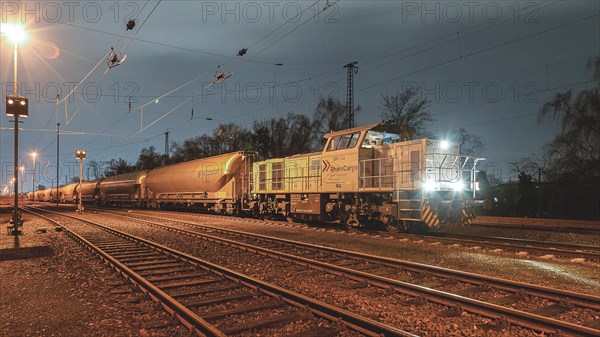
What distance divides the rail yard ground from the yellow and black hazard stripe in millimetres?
1058

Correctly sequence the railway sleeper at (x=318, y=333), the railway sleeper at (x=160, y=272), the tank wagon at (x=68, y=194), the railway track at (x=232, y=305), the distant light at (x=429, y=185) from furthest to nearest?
the tank wagon at (x=68, y=194) → the distant light at (x=429, y=185) → the railway sleeper at (x=160, y=272) → the railway track at (x=232, y=305) → the railway sleeper at (x=318, y=333)

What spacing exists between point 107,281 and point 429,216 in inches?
371

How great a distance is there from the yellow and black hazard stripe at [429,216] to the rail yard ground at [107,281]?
Answer: 3.47 feet

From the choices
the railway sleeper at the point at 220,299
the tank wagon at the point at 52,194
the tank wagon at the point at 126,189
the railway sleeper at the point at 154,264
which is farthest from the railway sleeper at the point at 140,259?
the tank wagon at the point at 52,194

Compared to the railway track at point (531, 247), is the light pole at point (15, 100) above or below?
above

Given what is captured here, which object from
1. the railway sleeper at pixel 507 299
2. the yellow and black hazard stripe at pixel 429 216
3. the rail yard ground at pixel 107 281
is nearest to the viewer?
the rail yard ground at pixel 107 281

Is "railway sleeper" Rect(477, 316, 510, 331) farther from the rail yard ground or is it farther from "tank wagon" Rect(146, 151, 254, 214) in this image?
"tank wagon" Rect(146, 151, 254, 214)

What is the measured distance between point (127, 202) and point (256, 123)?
18259mm

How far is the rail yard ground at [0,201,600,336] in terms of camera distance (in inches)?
215

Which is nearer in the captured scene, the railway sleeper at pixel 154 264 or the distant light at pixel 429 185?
the railway sleeper at pixel 154 264

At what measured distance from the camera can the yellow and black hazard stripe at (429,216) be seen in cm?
1305

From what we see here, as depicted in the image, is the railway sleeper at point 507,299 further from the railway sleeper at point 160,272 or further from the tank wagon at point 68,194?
the tank wagon at point 68,194

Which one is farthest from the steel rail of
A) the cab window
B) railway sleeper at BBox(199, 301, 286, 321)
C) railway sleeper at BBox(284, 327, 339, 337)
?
the cab window

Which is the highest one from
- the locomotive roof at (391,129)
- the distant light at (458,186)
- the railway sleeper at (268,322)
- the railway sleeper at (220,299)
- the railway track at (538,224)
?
the locomotive roof at (391,129)
